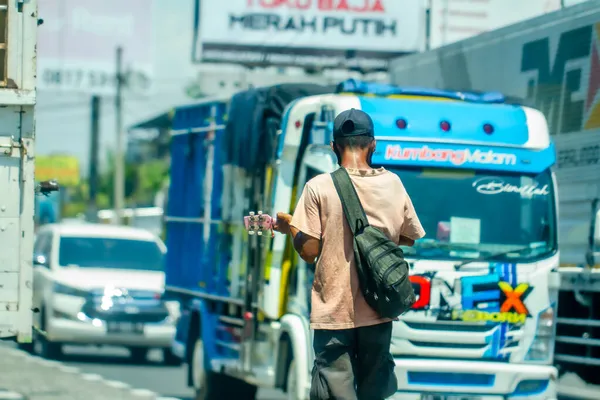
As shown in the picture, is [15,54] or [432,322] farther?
[432,322]

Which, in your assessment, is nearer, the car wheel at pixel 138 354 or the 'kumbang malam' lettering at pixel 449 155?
the 'kumbang malam' lettering at pixel 449 155

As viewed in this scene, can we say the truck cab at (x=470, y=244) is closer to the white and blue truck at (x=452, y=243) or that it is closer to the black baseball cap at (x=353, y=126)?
the white and blue truck at (x=452, y=243)

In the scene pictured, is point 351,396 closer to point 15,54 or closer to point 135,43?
point 15,54

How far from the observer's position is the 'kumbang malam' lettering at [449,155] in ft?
31.2

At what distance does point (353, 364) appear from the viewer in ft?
19.5

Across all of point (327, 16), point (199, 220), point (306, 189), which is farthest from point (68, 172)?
point (306, 189)

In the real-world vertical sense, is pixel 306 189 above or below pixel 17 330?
above

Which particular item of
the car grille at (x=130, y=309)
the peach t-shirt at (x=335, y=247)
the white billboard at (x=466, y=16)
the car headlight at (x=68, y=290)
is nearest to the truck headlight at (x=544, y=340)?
the peach t-shirt at (x=335, y=247)

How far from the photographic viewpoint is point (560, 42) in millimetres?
10875

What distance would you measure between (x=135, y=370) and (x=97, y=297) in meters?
1.25

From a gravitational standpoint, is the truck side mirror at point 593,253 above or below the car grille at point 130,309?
above

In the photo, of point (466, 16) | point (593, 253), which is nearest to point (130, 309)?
point (593, 253)

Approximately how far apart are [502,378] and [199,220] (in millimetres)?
4452

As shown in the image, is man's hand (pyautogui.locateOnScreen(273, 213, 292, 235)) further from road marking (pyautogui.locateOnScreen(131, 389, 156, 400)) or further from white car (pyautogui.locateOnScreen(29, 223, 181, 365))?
white car (pyautogui.locateOnScreen(29, 223, 181, 365))
